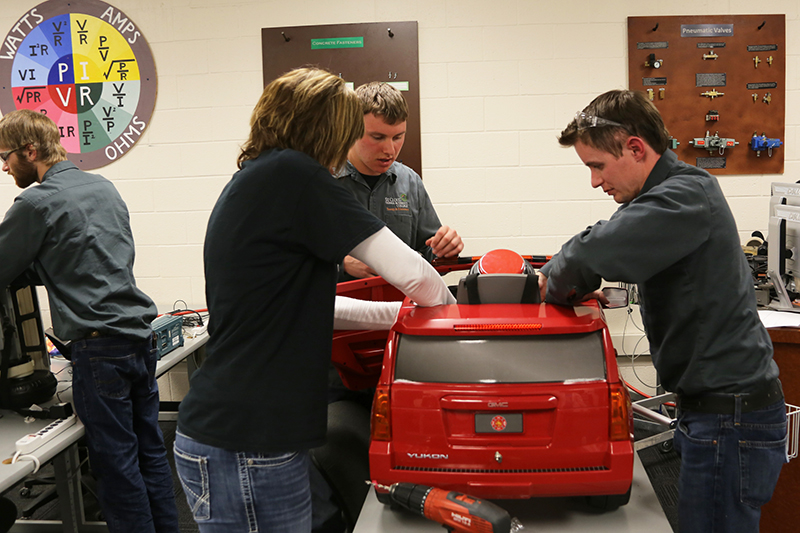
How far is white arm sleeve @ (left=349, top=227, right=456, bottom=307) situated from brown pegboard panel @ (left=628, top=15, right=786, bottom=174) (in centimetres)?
279

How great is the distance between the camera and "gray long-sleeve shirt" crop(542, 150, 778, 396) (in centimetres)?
119

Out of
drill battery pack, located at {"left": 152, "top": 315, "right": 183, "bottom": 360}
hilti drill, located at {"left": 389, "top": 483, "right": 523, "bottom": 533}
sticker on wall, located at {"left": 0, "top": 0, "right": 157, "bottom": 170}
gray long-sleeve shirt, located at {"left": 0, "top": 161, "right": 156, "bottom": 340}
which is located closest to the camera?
hilti drill, located at {"left": 389, "top": 483, "right": 523, "bottom": 533}

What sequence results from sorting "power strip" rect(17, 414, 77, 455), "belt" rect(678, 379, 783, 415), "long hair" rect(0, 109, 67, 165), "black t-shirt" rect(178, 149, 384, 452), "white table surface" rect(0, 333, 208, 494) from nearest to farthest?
"black t-shirt" rect(178, 149, 384, 452) → "belt" rect(678, 379, 783, 415) → "white table surface" rect(0, 333, 208, 494) → "power strip" rect(17, 414, 77, 455) → "long hair" rect(0, 109, 67, 165)

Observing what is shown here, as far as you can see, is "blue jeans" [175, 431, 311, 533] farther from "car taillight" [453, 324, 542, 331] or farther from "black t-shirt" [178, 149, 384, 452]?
"car taillight" [453, 324, 542, 331]

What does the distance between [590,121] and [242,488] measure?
42.1 inches

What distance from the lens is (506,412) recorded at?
1.10 meters

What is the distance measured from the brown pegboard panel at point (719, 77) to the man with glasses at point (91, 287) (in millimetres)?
2940

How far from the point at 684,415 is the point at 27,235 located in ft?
6.84

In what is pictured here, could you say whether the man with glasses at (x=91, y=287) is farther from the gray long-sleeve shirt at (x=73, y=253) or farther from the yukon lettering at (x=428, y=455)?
the yukon lettering at (x=428, y=455)

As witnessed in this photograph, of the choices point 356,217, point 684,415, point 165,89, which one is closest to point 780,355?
point 684,415

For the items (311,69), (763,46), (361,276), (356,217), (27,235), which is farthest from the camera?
(763,46)

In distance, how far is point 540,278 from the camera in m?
1.42

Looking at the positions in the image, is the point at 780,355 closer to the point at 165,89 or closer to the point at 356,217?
the point at 356,217

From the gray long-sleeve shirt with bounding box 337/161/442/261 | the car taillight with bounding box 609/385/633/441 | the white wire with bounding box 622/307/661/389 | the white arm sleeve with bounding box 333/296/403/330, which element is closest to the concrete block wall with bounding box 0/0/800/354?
the white wire with bounding box 622/307/661/389
